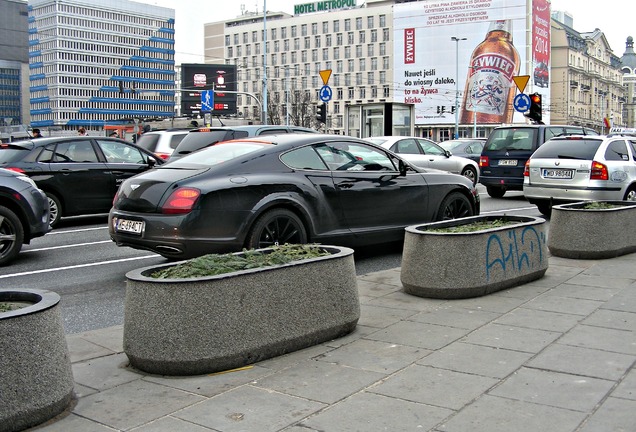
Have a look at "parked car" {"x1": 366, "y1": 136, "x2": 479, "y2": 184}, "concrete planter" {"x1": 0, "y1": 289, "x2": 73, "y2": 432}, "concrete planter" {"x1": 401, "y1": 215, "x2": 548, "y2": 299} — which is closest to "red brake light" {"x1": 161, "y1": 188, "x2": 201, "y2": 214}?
"concrete planter" {"x1": 401, "y1": 215, "x2": 548, "y2": 299}

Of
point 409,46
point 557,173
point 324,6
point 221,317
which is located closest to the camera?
point 221,317

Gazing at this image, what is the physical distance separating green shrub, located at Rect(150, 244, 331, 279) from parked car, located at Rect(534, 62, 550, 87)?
106675 millimetres

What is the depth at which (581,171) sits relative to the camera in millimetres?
13039

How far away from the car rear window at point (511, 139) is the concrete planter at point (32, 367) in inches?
601

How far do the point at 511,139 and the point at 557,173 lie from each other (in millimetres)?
4657

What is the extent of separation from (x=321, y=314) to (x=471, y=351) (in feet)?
3.39

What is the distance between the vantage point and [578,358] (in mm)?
4711

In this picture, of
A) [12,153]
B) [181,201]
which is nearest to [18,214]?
[181,201]

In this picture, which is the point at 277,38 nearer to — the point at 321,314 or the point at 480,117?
the point at 480,117

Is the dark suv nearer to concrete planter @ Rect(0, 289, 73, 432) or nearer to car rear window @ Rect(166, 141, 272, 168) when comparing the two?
car rear window @ Rect(166, 141, 272, 168)

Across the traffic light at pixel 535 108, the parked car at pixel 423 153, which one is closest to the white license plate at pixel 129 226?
the parked car at pixel 423 153

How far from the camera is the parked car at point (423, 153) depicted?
19948mm

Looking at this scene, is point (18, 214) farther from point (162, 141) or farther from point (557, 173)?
point (557, 173)

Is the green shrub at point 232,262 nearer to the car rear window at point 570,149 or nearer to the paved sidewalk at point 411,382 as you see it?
the paved sidewalk at point 411,382
